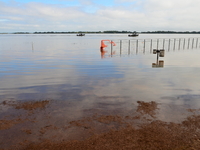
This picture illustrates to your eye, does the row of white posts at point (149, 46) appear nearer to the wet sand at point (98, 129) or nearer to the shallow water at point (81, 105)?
the shallow water at point (81, 105)

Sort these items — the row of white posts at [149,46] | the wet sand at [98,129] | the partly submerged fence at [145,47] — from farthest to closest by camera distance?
the row of white posts at [149,46] → the partly submerged fence at [145,47] → the wet sand at [98,129]

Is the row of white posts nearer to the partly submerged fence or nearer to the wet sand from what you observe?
the partly submerged fence

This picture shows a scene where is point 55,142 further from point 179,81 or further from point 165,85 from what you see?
point 179,81

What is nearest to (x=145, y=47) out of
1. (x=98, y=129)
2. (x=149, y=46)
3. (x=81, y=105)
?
(x=149, y=46)

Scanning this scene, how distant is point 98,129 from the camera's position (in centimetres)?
574

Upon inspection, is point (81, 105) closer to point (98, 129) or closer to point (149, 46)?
point (98, 129)

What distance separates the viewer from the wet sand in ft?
15.9

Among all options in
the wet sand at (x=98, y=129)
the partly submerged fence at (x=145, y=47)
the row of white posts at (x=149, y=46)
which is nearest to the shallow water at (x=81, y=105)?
the wet sand at (x=98, y=129)

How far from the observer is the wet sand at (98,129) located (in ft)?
15.9

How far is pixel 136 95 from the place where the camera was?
9.08 meters

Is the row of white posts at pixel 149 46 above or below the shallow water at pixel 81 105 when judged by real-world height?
above

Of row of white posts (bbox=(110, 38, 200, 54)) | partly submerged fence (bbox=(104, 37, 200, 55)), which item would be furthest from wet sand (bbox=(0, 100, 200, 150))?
row of white posts (bbox=(110, 38, 200, 54))

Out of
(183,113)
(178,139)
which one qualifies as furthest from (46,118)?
(183,113)

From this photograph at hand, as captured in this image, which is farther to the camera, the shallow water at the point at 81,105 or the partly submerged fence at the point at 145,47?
the partly submerged fence at the point at 145,47
